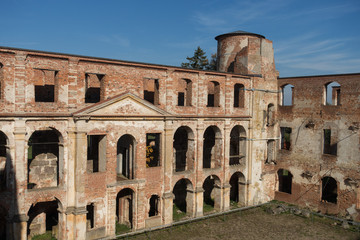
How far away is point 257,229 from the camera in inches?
755

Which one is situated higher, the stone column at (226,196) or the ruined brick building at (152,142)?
the ruined brick building at (152,142)

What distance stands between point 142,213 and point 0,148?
28.1ft

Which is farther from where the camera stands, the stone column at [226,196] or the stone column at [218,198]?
the stone column at [226,196]

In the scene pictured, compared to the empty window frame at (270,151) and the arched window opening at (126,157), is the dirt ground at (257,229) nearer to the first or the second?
the arched window opening at (126,157)

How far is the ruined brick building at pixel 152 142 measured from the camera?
1514 centimetres

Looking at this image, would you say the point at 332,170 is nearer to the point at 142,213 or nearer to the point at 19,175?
the point at 142,213

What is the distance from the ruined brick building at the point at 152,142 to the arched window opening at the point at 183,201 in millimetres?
89

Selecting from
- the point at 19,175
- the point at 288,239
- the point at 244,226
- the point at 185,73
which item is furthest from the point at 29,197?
the point at 288,239

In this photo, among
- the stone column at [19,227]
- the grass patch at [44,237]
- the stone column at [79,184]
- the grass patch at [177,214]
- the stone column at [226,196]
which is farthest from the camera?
the stone column at [226,196]

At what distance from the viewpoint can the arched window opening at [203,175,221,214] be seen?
860 inches

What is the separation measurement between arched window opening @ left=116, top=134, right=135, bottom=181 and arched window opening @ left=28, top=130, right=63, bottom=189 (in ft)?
11.8

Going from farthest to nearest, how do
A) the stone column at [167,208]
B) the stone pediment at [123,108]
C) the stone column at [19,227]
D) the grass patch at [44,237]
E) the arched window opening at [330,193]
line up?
1. the arched window opening at [330,193]
2. the stone column at [167,208]
3. the grass patch at [44,237]
4. the stone pediment at [123,108]
5. the stone column at [19,227]

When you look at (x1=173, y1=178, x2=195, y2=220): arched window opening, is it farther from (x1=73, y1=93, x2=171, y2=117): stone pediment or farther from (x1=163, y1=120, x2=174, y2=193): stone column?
(x1=73, y1=93, x2=171, y2=117): stone pediment

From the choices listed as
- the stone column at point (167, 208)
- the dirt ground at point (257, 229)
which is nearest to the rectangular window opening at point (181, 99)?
the stone column at point (167, 208)
